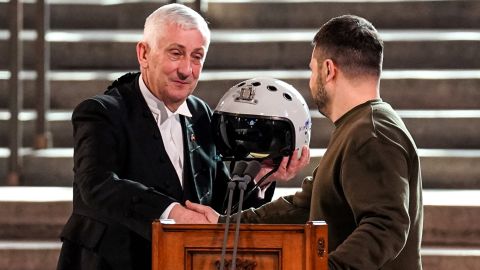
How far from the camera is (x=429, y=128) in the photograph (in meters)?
6.62

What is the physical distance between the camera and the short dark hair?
10.0 ft

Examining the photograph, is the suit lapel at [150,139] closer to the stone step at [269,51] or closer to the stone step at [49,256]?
the stone step at [49,256]

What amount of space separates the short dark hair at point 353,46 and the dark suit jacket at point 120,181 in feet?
2.10

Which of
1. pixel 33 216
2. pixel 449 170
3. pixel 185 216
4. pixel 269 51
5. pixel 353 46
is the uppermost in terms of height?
pixel 353 46

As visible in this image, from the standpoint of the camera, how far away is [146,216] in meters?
3.31

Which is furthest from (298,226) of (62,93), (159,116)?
(62,93)

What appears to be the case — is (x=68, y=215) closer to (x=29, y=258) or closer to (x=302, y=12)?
(x=29, y=258)

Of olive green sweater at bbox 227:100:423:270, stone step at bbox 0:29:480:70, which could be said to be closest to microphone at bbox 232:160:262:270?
olive green sweater at bbox 227:100:423:270

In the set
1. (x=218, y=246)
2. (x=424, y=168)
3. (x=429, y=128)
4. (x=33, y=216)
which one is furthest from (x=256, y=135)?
(x=429, y=128)

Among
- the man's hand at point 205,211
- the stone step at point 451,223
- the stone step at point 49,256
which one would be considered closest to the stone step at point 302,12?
the stone step at point 451,223

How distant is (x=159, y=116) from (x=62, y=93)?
348 centimetres

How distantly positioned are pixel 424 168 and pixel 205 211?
325cm

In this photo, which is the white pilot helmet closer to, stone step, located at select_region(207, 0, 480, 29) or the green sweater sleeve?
the green sweater sleeve

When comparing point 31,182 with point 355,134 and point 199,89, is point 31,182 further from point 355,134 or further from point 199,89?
point 355,134
